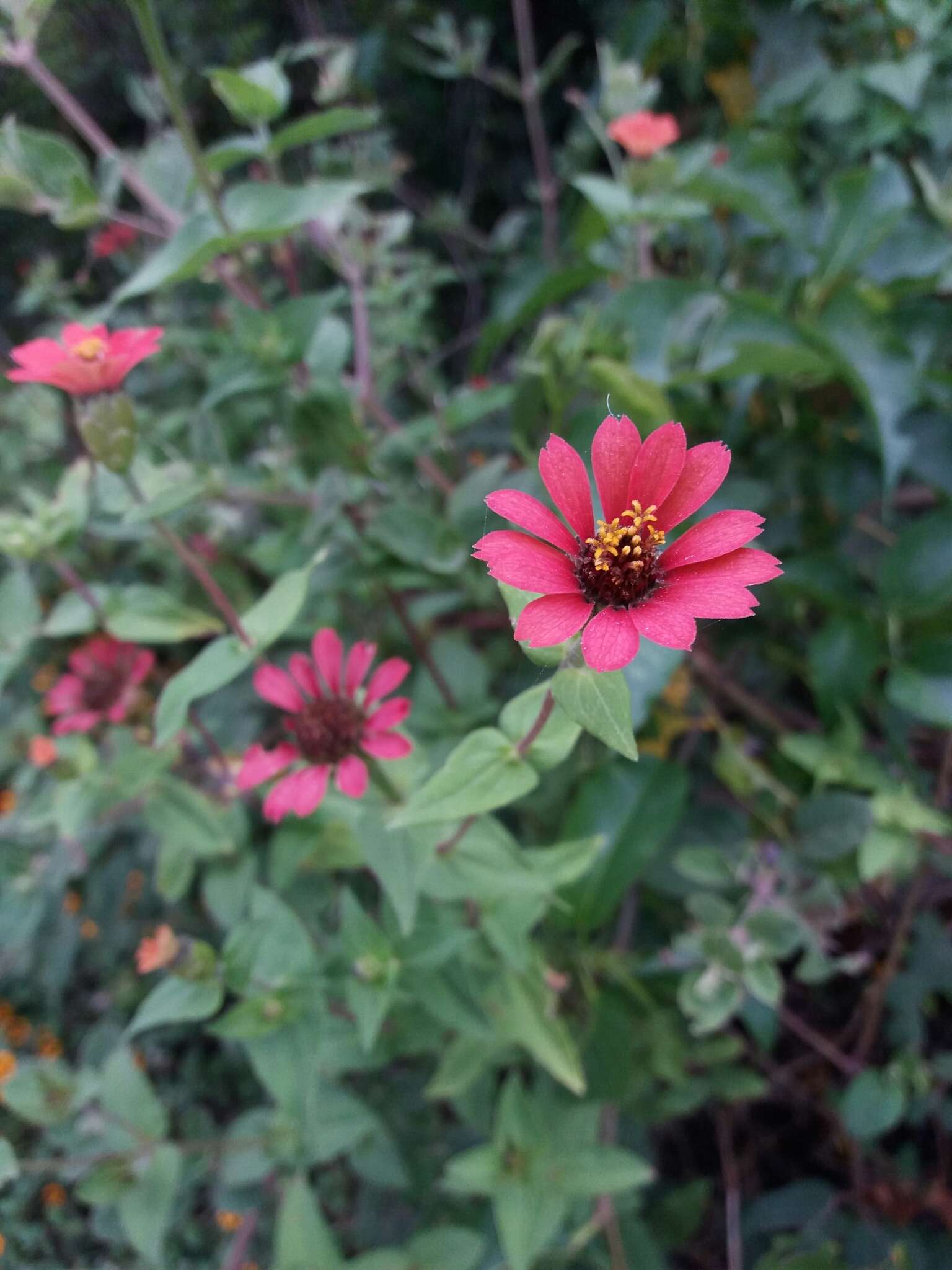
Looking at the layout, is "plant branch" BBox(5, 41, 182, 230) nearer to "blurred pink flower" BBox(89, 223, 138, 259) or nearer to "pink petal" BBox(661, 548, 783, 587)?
"blurred pink flower" BBox(89, 223, 138, 259)

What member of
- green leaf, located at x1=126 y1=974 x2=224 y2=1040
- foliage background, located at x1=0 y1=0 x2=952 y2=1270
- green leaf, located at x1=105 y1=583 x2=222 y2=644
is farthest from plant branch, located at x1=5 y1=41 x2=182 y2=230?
green leaf, located at x1=126 y1=974 x2=224 y2=1040

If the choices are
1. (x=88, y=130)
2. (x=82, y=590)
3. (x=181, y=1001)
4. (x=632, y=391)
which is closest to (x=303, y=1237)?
(x=181, y=1001)

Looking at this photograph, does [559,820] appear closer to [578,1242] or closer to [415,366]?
[578,1242]

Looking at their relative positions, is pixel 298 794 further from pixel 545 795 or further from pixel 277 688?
pixel 545 795

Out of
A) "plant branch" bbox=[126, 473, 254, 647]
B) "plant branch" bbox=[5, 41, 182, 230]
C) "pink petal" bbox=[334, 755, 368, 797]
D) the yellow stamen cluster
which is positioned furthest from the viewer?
"plant branch" bbox=[5, 41, 182, 230]

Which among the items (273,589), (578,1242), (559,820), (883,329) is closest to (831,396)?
(883,329)

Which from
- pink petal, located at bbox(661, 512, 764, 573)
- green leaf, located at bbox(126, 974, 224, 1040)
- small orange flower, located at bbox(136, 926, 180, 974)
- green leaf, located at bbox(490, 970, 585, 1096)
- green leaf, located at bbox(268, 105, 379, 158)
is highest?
green leaf, located at bbox(268, 105, 379, 158)
